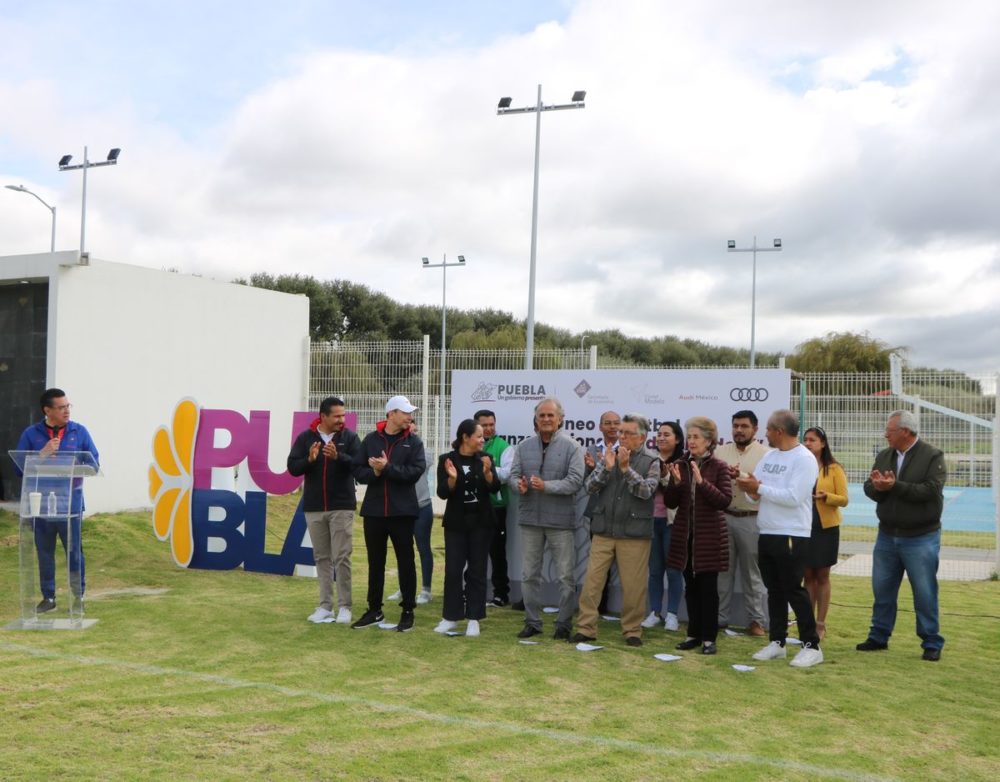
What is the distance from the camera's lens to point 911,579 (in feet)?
22.6

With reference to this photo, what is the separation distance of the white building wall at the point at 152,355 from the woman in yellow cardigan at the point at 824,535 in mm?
10151

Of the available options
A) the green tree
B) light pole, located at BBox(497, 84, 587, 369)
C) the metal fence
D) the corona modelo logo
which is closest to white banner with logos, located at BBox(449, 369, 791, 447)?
the metal fence

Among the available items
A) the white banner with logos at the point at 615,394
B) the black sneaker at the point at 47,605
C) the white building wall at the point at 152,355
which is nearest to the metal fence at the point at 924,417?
the white banner with logos at the point at 615,394

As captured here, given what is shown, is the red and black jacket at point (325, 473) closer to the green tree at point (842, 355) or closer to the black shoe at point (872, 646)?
the black shoe at point (872, 646)

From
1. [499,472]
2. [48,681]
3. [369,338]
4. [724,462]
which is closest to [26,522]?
[48,681]

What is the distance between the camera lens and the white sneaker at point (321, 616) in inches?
304

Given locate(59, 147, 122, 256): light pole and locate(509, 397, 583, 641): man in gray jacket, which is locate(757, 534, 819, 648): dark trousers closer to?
locate(509, 397, 583, 641): man in gray jacket

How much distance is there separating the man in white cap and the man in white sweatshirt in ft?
8.20

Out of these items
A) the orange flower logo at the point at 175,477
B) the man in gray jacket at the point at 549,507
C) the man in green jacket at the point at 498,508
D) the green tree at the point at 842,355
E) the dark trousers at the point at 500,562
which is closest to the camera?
the man in gray jacket at the point at 549,507

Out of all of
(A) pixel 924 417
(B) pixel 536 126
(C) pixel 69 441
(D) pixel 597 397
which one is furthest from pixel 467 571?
(B) pixel 536 126

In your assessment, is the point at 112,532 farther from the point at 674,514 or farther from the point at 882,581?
the point at 882,581

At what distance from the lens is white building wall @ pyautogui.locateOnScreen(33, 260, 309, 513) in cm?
1338

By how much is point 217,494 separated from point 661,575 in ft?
16.9

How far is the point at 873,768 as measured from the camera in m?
4.49
